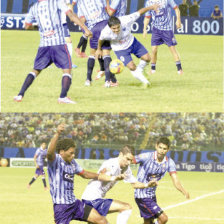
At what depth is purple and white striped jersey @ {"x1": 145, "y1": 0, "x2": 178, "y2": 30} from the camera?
13.3 meters

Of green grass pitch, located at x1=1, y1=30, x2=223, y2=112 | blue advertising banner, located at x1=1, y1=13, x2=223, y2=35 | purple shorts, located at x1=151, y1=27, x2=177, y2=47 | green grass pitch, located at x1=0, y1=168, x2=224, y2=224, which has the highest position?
blue advertising banner, located at x1=1, y1=13, x2=223, y2=35

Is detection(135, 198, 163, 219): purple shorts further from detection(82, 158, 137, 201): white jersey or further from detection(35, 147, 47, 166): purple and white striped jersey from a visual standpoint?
detection(35, 147, 47, 166): purple and white striped jersey

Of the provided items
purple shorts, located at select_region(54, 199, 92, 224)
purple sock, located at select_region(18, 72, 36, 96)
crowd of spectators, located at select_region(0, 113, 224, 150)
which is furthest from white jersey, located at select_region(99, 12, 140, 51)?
crowd of spectators, located at select_region(0, 113, 224, 150)

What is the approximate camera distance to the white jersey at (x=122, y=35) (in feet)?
45.2

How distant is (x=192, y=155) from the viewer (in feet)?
125

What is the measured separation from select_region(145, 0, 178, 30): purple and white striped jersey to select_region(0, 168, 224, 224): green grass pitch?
6.35m

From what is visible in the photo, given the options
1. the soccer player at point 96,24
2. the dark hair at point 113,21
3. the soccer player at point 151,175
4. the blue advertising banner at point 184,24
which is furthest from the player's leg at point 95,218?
the blue advertising banner at point 184,24

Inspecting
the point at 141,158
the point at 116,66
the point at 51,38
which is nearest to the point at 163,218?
the point at 141,158

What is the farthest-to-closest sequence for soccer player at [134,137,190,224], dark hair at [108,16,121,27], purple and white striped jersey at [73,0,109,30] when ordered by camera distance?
soccer player at [134,137,190,224] → dark hair at [108,16,121,27] → purple and white striped jersey at [73,0,109,30]

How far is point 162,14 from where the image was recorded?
44.4ft

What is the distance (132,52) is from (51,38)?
10.4ft

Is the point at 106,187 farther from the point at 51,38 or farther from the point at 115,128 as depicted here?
the point at 115,128

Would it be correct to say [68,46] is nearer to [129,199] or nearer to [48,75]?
[48,75]

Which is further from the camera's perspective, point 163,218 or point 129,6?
point 129,6
